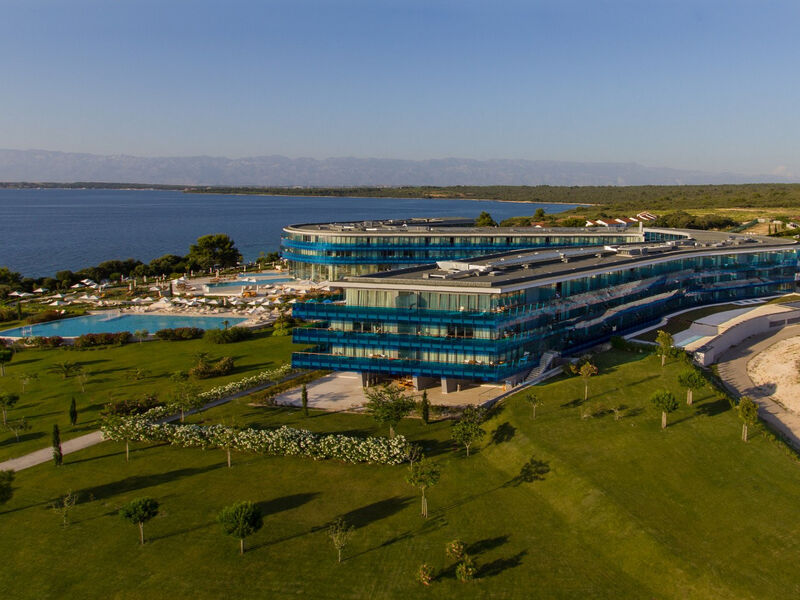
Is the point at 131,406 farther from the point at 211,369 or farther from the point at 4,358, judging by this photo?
the point at 4,358

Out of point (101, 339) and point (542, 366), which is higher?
point (542, 366)

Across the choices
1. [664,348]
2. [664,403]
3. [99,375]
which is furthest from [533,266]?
[99,375]

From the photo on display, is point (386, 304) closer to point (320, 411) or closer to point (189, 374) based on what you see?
point (320, 411)

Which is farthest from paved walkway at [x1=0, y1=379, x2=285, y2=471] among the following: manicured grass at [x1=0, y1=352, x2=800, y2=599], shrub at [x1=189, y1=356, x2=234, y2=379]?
→ shrub at [x1=189, y1=356, x2=234, y2=379]

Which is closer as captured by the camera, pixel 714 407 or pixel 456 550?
pixel 456 550

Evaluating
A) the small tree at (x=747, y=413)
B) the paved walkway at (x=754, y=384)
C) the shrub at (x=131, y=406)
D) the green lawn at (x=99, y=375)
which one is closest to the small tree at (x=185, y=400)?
the shrub at (x=131, y=406)

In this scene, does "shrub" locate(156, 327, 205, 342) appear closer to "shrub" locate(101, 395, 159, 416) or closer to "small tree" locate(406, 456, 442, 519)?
"shrub" locate(101, 395, 159, 416)
